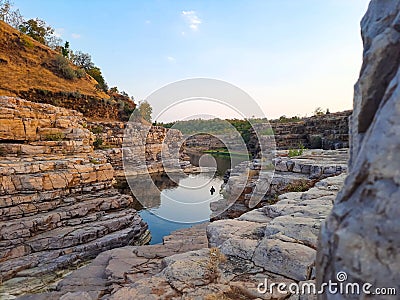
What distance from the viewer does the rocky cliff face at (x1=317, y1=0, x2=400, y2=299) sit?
78cm

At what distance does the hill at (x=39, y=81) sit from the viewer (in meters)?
17.3

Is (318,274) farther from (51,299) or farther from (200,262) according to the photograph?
(51,299)

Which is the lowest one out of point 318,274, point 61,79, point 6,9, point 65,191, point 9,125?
point 65,191

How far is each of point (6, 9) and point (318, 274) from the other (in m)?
32.0

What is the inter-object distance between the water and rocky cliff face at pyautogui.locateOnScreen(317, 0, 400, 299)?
7.24 m

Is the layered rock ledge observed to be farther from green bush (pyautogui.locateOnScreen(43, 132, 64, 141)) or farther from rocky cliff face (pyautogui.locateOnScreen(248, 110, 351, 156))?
rocky cliff face (pyautogui.locateOnScreen(248, 110, 351, 156))

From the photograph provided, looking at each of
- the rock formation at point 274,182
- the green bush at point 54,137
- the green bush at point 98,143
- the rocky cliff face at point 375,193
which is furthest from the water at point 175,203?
the rocky cliff face at point 375,193

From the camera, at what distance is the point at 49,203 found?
6512 millimetres

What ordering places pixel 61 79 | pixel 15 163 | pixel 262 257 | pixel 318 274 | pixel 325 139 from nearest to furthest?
1. pixel 318 274
2. pixel 262 257
3. pixel 15 163
4. pixel 325 139
5. pixel 61 79

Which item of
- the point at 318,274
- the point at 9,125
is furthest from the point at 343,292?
the point at 9,125

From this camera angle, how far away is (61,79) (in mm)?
20641

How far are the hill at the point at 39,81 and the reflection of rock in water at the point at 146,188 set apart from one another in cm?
776

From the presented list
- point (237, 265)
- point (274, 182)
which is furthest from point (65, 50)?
point (237, 265)

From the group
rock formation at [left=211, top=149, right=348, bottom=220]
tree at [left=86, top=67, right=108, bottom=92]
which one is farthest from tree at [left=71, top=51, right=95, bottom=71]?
rock formation at [left=211, top=149, right=348, bottom=220]
